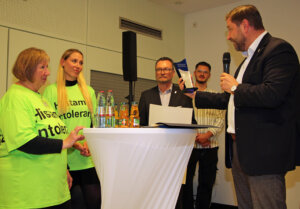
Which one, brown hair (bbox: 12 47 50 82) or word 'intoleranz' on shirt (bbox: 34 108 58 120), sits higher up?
brown hair (bbox: 12 47 50 82)

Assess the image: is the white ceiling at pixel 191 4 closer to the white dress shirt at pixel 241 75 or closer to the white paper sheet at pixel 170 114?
the white paper sheet at pixel 170 114

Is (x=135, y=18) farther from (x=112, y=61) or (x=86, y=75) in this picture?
(x=86, y=75)

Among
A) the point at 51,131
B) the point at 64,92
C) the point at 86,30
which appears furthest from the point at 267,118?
the point at 86,30

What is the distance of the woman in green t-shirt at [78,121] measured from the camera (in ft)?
8.00

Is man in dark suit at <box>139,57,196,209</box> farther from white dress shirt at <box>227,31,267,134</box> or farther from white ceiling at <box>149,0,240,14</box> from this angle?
white ceiling at <box>149,0,240,14</box>

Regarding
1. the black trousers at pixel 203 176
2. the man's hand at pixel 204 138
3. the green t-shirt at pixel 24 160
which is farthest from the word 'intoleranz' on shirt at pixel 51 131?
the black trousers at pixel 203 176

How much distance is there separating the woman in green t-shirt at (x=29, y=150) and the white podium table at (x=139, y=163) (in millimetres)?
413

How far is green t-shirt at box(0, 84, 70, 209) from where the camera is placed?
1811mm

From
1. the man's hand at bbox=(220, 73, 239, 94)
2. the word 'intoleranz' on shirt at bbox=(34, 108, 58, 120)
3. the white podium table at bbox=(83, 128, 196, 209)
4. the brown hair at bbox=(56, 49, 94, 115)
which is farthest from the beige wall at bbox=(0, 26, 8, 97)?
the man's hand at bbox=(220, 73, 239, 94)

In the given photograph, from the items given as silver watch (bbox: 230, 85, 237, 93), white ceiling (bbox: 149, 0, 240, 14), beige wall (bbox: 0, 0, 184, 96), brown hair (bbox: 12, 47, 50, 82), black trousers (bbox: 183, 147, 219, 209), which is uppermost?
white ceiling (bbox: 149, 0, 240, 14)

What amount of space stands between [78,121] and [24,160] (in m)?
A: 0.65

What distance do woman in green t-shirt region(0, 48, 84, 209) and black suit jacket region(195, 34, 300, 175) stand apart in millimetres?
952

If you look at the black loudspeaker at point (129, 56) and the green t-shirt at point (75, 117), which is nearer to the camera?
the green t-shirt at point (75, 117)

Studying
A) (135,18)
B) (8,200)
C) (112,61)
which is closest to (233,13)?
(8,200)
